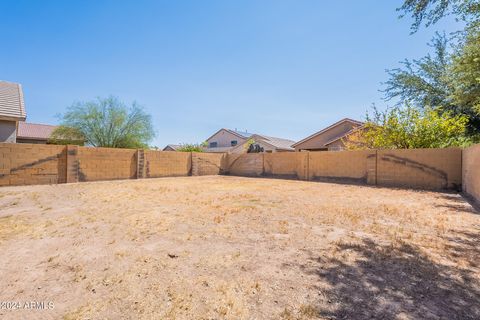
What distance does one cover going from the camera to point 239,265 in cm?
291

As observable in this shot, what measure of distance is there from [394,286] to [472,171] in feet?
27.3

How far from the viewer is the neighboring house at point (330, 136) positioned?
20734mm

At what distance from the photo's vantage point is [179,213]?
18.6ft

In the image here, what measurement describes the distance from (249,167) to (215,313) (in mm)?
16718

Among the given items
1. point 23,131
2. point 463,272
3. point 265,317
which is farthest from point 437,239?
point 23,131

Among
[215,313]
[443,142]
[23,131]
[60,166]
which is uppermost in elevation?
[23,131]

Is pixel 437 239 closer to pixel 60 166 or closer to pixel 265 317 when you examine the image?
pixel 265 317

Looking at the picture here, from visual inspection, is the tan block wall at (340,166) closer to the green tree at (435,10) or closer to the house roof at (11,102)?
A: the green tree at (435,10)

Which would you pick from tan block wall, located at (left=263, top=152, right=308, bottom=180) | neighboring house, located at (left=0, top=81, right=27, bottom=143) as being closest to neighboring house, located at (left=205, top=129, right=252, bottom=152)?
tan block wall, located at (left=263, top=152, right=308, bottom=180)

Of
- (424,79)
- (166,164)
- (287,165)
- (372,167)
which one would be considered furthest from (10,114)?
(424,79)

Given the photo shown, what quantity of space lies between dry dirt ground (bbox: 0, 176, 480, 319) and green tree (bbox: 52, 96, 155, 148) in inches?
652

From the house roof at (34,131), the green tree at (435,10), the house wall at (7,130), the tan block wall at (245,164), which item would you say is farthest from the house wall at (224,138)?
the green tree at (435,10)

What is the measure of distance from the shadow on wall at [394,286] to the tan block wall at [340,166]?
9.82 metres

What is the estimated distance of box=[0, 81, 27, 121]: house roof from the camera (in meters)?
10.5
